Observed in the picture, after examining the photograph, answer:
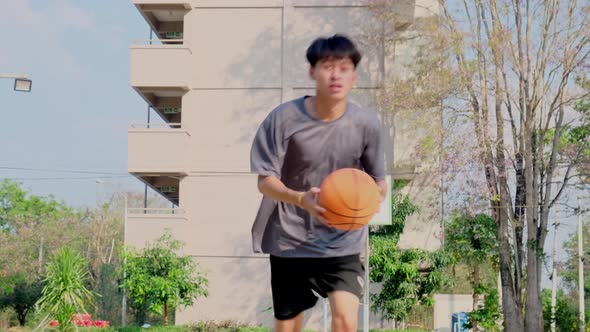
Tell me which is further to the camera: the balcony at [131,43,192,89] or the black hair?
the balcony at [131,43,192,89]

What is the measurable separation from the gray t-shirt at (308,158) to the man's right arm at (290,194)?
2.1 inches

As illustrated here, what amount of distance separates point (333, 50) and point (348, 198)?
0.62 metres

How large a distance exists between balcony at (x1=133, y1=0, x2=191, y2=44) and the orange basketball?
848 inches

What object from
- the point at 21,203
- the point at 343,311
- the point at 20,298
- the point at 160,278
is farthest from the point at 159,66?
the point at 21,203

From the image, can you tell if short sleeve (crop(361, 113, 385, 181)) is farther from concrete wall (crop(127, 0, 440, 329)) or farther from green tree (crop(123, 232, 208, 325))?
concrete wall (crop(127, 0, 440, 329))

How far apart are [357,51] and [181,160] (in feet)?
69.8

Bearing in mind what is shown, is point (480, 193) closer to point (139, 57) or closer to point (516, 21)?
point (516, 21)

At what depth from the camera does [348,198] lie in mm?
3734

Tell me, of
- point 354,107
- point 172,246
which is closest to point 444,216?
point 172,246

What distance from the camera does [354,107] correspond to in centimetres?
414

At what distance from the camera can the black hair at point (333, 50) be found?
385 cm

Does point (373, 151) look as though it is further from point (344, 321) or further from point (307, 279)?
point (344, 321)

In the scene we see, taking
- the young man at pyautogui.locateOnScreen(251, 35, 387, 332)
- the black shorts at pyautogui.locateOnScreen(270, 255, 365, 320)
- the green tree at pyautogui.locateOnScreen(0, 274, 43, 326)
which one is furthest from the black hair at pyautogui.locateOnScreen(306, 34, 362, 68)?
the green tree at pyautogui.locateOnScreen(0, 274, 43, 326)

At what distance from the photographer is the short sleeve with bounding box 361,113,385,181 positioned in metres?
4.10
